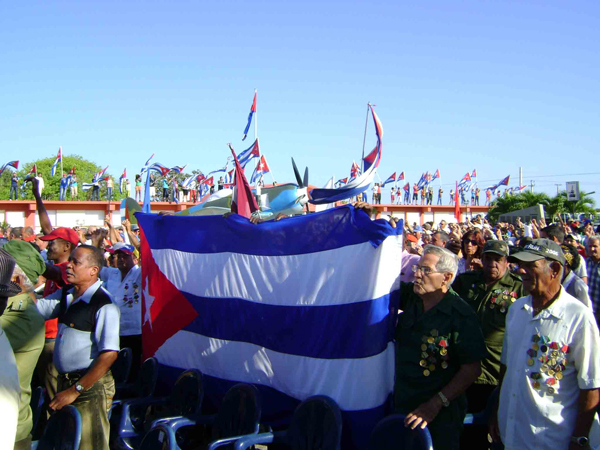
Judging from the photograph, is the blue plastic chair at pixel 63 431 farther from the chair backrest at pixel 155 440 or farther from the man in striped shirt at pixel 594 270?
the man in striped shirt at pixel 594 270

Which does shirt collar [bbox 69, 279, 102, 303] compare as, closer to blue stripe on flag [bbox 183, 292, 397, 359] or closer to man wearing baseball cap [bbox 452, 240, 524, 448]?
blue stripe on flag [bbox 183, 292, 397, 359]

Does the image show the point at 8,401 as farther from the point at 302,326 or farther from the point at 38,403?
the point at 38,403

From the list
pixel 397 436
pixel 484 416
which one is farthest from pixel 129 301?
pixel 484 416

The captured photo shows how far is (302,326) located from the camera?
13.4 feet

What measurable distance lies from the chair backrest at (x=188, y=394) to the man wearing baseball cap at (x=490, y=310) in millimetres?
2146

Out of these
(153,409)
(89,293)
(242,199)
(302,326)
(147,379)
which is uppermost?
(242,199)

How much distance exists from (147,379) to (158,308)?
2.49ft

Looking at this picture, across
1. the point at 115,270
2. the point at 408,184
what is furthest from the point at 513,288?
the point at 408,184

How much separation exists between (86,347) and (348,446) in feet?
6.37

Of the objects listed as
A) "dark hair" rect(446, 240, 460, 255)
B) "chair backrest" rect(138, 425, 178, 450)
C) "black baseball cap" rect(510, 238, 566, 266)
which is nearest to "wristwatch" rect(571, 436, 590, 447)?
"black baseball cap" rect(510, 238, 566, 266)

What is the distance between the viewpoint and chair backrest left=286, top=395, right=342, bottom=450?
3.44m

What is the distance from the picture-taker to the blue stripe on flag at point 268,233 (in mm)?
3793

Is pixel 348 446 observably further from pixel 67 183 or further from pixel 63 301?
pixel 67 183

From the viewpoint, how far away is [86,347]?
12.5 feet
